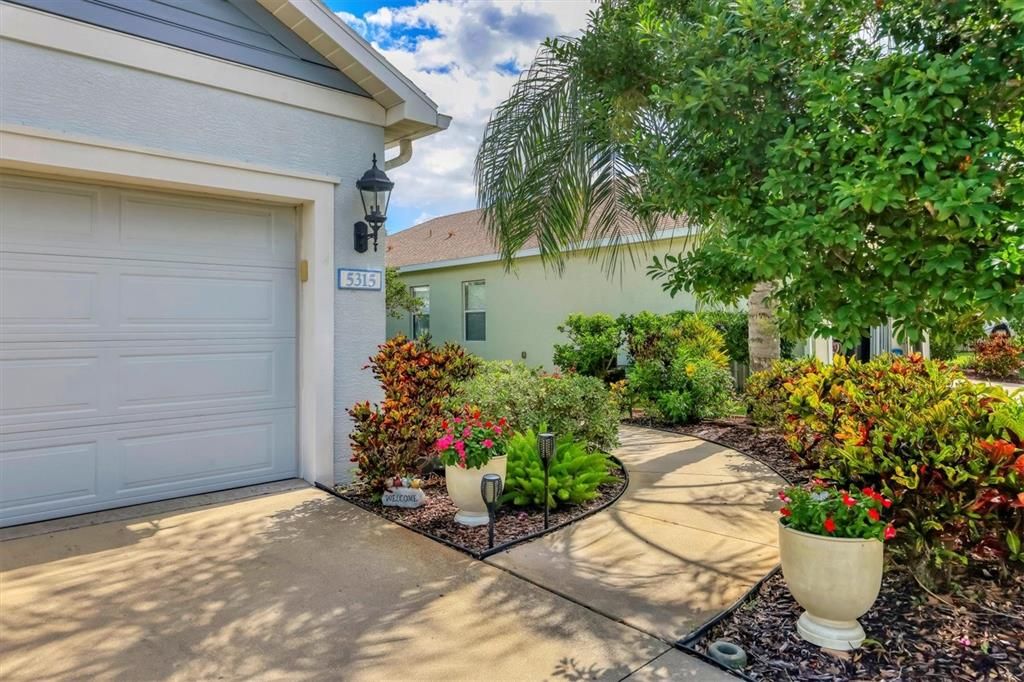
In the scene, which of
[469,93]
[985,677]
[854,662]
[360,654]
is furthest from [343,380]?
[469,93]

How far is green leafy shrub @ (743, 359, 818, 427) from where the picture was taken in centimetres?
722

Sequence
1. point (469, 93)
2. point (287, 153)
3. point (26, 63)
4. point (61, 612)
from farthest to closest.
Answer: point (469, 93), point (287, 153), point (26, 63), point (61, 612)

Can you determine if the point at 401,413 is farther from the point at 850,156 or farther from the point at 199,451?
the point at 850,156

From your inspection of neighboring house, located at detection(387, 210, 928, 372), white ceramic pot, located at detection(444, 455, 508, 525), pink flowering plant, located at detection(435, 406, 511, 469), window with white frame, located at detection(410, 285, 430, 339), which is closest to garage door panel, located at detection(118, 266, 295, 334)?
pink flowering plant, located at detection(435, 406, 511, 469)

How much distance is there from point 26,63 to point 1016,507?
6.68 m

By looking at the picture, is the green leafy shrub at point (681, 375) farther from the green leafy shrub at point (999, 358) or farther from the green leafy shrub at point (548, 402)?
the green leafy shrub at point (999, 358)

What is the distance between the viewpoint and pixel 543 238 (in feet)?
24.7

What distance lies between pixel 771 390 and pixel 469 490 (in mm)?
4615

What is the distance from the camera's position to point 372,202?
19.3 ft

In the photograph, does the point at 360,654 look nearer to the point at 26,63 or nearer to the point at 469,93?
the point at 26,63

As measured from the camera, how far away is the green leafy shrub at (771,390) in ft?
23.7

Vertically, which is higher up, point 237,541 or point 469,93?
point 469,93

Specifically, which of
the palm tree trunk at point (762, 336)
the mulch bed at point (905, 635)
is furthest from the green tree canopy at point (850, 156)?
the palm tree trunk at point (762, 336)

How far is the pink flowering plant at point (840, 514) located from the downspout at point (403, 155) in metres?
4.95
